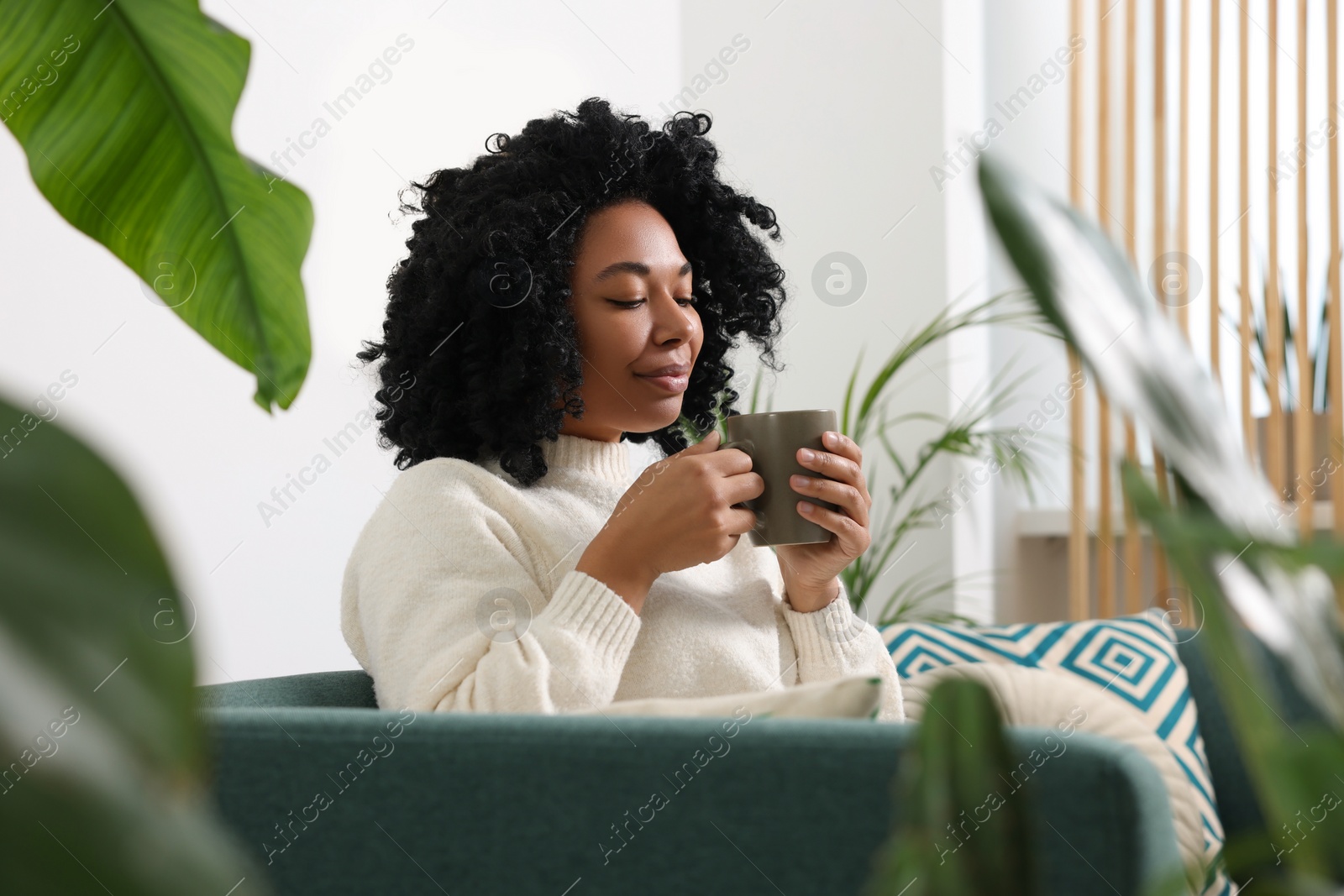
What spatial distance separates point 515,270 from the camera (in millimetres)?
1115

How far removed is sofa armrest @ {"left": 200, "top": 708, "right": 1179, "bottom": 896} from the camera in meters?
0.54

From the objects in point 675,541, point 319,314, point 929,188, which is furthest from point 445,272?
point 929,188

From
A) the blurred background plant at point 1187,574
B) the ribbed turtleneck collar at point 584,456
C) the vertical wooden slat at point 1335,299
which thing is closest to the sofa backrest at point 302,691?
the ribbed turtleneck collar at point 584,456

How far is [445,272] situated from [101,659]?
1045 mm

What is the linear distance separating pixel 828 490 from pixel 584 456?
0.31 metres

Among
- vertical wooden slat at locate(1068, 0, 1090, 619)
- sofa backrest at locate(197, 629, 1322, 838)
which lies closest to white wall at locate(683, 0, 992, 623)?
vertical wooden slat at locate(1068, 0, 1090, 619)

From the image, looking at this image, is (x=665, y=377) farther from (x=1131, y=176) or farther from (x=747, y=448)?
(x=1131, y=176)

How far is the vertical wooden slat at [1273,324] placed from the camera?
2.33 metres

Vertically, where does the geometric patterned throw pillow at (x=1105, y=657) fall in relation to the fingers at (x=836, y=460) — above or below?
below

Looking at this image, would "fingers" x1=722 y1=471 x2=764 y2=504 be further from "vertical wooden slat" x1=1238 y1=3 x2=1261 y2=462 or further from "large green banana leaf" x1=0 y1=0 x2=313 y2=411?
"vertical wooden slat" x1=1238 y1=3 x2=1261 y2=462

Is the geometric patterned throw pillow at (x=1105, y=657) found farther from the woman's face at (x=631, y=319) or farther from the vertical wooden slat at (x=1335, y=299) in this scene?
the vertical wooden slat at (x=1335, y=299)

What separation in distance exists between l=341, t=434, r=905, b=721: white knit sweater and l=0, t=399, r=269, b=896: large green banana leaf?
0.77 metres

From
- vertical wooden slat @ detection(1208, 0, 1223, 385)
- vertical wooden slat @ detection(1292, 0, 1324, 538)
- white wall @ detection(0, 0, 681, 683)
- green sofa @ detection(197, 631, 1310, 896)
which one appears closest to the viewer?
green sofa @ detection(197, 631, 1310, 896)

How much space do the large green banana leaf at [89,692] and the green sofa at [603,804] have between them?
0.48 m
